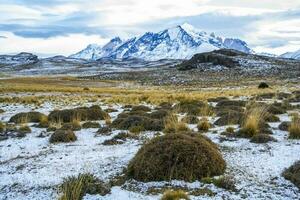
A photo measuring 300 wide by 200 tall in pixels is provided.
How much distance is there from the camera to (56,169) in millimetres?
12508

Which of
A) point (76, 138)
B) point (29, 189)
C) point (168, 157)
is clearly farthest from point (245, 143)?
point (29, 189)

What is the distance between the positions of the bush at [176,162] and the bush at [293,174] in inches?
60.2

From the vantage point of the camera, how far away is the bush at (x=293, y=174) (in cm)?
1056

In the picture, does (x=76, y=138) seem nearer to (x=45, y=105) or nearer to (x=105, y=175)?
(x=105, y=175)

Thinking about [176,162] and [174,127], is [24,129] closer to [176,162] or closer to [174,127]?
[174,127]

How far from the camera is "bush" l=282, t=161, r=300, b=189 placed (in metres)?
10.6

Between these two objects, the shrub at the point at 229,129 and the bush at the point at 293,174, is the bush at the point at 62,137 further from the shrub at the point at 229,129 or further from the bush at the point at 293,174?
the bush at the point at 293,174

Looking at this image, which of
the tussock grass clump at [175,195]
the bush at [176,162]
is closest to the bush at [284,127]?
the bush at [176,162]

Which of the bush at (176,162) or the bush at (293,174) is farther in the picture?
the bush at (176,162)

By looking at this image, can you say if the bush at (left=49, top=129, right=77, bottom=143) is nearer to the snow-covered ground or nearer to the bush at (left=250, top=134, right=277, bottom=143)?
the snow-covered ground

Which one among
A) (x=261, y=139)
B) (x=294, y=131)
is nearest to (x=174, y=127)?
(x=261, y=139)

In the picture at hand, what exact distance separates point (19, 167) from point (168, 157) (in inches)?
179

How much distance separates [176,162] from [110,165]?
225 cm

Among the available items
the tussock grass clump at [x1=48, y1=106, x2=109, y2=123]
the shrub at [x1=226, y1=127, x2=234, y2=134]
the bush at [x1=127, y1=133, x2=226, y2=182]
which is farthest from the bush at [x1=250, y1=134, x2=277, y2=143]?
the tussock grass clump at [x1=48, y1=106, x2=109, y2=123]
